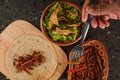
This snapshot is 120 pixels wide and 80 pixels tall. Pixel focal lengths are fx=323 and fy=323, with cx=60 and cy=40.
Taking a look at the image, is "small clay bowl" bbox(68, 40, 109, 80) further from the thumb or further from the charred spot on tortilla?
the thumb

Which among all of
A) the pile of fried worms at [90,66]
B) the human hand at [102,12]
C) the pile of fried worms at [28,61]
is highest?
the human hand at [102,12]

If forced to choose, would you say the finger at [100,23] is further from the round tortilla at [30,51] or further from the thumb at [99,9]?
the round tortilla at [30,51]

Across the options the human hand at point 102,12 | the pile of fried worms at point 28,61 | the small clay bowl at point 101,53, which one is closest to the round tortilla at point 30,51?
the pile of fried worms at point 28,61

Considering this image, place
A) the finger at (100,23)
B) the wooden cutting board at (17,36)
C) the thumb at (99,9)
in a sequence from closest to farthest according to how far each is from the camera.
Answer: the thumb at (99,9) < the finger at (100,23) < the wooden cutting board at (17,36)

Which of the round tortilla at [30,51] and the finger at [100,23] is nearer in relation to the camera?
the finger at [100,23]

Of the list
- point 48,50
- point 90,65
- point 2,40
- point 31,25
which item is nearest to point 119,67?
point 90,65

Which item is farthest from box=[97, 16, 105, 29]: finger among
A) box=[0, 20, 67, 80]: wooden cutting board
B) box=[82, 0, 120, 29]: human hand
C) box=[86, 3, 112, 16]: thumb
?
box=[0, 20, 67, 80]: wooden cutting board
